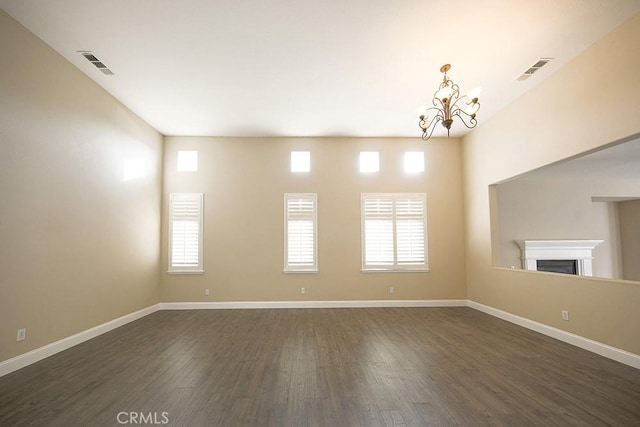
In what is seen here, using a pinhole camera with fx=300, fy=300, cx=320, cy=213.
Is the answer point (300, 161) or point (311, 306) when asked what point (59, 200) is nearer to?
point (300, 161)

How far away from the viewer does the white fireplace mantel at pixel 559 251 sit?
22.4ft

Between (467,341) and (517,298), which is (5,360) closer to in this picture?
(467,341)

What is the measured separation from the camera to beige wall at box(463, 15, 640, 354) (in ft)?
10.6

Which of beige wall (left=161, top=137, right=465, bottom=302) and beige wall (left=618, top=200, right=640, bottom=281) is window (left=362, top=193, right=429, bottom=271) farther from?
A: beige wall (left=618, top=200, right=640, bottom=281)

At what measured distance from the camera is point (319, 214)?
633 cm

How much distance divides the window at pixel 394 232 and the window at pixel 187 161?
3.64m

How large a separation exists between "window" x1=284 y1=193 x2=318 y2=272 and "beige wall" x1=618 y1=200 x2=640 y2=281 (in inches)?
303

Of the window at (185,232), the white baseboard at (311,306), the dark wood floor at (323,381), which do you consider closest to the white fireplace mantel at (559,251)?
the white baseboard at (311,306)

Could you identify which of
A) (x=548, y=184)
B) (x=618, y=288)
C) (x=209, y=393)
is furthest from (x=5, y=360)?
(x=548, y=184)

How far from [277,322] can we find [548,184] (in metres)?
6.98

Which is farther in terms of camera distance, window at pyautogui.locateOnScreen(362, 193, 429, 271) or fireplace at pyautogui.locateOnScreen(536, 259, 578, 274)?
fireplace at pyautogui.locateOnScreen(536, 259, 578, 274)

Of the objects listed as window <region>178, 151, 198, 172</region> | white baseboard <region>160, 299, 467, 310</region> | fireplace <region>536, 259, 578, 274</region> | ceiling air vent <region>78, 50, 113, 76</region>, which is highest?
ceiling air vent <region>78, 50, 113, 76</region>

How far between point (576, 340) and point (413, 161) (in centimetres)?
405

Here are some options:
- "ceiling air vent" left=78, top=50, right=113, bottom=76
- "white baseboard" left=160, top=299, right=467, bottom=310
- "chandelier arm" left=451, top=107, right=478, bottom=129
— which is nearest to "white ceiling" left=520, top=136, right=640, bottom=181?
"chandelier arm" left=451, top=107, right=478, bottom=129
